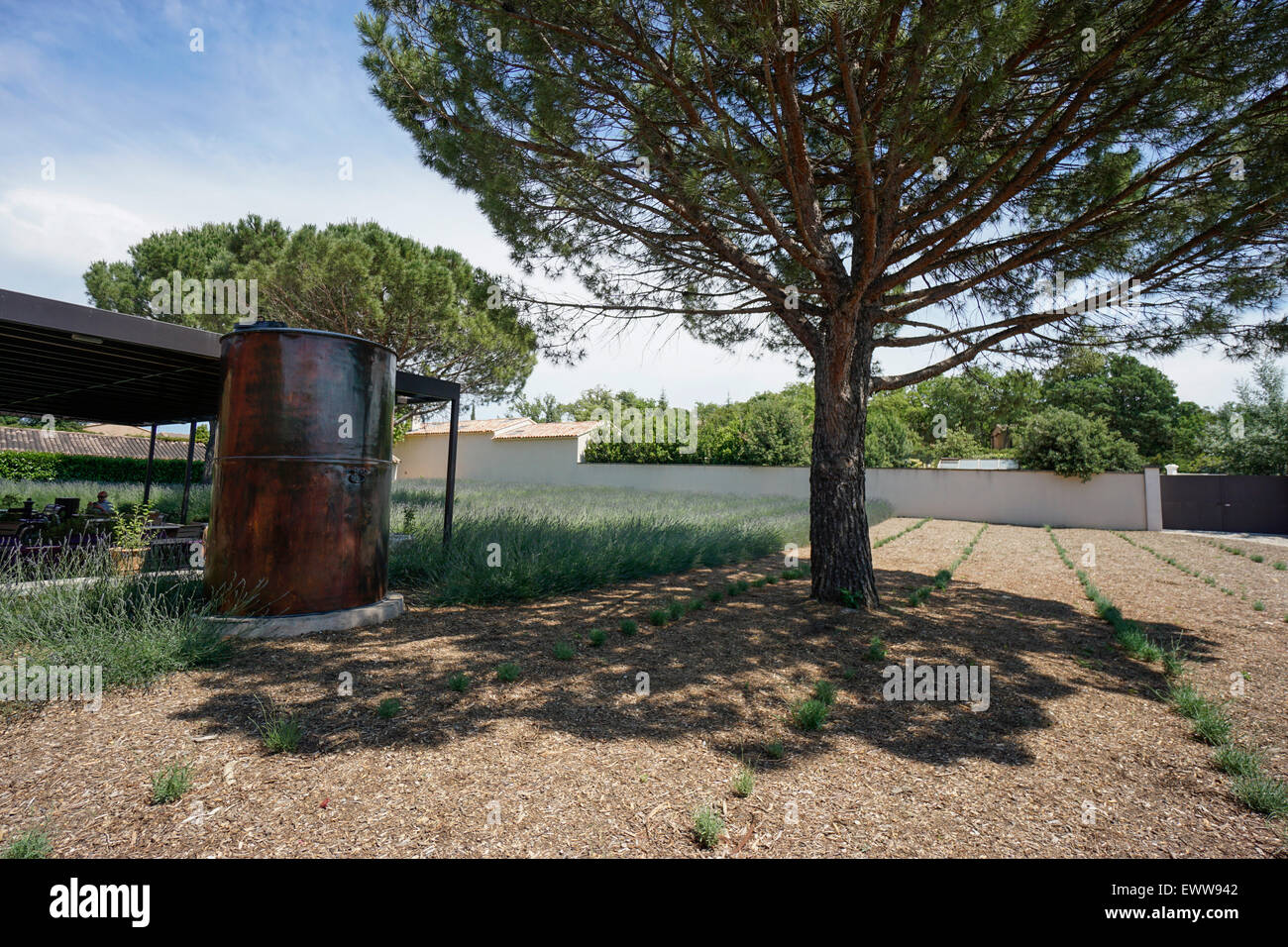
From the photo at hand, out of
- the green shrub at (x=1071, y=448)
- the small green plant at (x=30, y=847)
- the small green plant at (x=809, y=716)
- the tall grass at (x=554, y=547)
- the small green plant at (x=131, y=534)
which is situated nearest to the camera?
the small green plant at (x=30, y=847)

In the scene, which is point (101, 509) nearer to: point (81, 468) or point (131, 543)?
point (131, 543)

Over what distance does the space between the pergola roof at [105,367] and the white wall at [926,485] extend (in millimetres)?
17741

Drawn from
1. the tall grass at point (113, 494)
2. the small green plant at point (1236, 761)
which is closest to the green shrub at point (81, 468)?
the tall grass at point (113, 494)

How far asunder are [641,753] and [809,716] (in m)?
1.01

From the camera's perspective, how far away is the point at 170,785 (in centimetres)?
249

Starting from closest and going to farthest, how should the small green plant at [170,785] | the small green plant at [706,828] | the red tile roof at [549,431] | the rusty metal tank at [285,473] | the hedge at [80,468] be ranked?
the small green plant at [706,828]
the small green plant at [170,785]
the rusty metal tank at [285,473]
the hedge at [80,468]
the red tile roof at [549,431]

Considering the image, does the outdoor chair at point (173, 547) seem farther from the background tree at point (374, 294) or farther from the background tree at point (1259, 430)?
the background tree at point (1259, 430)

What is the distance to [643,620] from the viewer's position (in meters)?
5.62

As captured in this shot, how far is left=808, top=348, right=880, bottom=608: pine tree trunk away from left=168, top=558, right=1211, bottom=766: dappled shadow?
1.19 ft

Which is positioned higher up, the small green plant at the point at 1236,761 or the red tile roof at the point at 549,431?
the red tile roof at the point at 549,431

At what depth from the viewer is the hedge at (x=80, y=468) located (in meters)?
17.6

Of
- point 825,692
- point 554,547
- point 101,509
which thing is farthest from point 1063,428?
point 101,509
